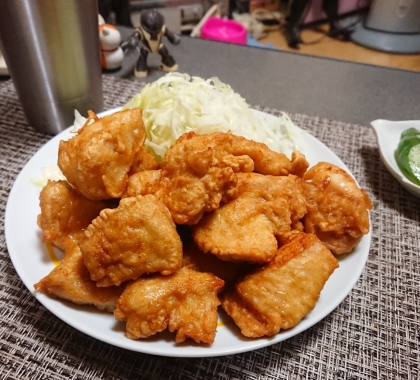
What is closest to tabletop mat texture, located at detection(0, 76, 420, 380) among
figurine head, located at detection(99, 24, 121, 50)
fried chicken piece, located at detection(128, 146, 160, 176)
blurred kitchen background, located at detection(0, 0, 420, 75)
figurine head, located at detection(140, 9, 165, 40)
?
fried chicken piece, located at detection(128, 146, 160, 176)

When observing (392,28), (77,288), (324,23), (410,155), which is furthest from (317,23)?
(77,288)

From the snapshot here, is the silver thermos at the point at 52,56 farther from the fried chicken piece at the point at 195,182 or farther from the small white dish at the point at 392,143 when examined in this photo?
the small white dish at the point at 392,143

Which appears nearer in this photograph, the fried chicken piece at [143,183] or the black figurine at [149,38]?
the fried chicken piece at [143,183]

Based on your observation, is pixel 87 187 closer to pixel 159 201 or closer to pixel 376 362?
pixel 159 201

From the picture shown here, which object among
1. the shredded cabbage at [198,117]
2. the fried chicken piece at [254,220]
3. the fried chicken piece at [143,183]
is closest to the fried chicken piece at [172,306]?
the fried chicken piece at [254,220]

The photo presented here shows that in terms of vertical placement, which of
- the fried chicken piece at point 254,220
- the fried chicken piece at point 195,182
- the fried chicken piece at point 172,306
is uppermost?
the fried chicken piece at point 195,182

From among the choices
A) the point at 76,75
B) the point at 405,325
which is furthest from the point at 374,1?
the point at 405,325
